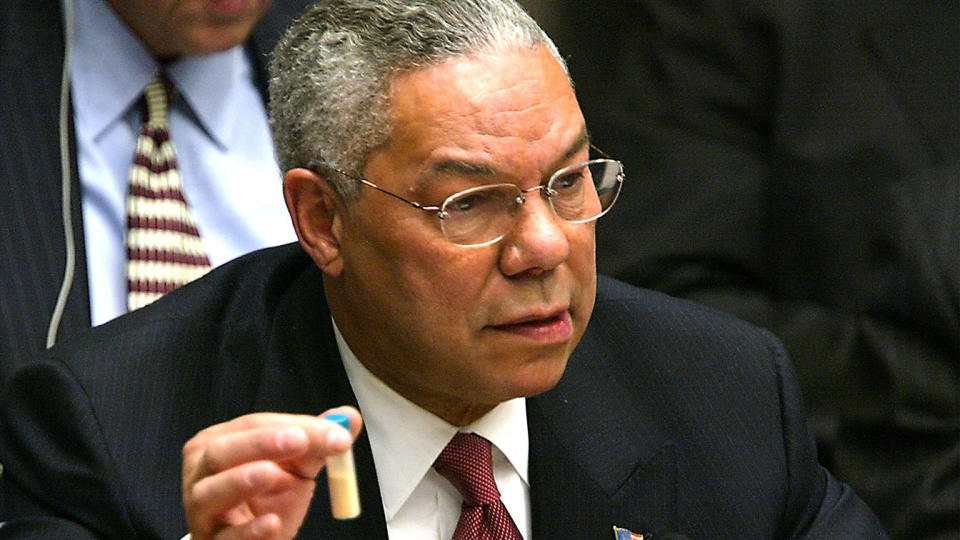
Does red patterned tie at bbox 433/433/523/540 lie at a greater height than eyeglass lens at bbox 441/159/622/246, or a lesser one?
lesser

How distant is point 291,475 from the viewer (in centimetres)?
140

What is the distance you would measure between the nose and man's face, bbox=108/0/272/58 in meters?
0.86

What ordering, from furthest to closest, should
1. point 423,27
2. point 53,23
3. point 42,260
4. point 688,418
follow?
1. point 53,23
2. point 42,260
3. point 688,418
4. point 423,27

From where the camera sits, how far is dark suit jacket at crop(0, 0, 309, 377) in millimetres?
2162

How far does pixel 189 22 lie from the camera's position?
92.4 inches

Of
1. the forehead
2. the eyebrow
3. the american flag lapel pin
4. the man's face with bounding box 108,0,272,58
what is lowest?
the american flag lapel pin

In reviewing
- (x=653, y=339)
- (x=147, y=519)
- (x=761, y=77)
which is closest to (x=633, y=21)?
(x=761, y=77)

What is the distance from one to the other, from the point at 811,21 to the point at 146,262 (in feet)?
3.65

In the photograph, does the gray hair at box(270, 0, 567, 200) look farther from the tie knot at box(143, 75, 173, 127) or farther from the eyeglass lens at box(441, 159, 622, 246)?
the tie knot at box(143, 75, 173, 127)

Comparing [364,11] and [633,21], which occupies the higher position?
[364,11]

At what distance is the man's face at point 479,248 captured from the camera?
165 centimetres

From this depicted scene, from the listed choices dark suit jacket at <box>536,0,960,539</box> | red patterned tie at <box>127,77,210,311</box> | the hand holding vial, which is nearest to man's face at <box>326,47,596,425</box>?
the hand holding vial

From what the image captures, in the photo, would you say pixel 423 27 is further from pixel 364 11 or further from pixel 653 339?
pixel 653 339

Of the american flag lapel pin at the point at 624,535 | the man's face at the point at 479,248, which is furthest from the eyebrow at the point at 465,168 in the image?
the american flag lapel pin at the point at 624,535
